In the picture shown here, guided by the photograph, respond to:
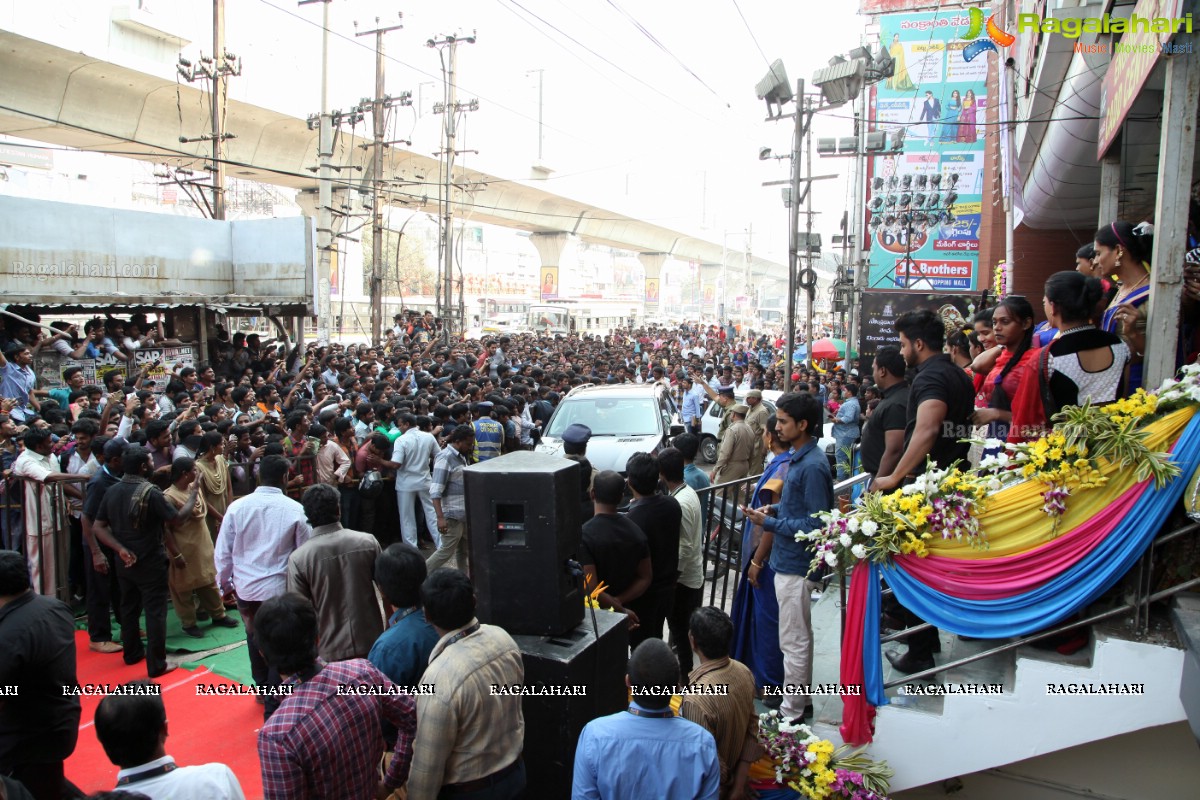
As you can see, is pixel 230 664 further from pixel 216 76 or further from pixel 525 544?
pixel 216 76

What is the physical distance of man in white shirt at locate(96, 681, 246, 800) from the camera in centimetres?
239

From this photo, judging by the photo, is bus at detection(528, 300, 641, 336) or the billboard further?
bus at detection(528, 300, 641, 336)

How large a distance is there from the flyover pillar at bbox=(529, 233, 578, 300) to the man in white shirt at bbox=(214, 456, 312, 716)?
142 ft

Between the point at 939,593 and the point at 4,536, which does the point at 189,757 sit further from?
the point at 939,593

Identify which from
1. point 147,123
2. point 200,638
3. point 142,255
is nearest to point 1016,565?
point 200,638

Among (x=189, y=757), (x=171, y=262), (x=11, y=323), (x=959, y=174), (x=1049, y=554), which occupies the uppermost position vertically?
(x=959, y=174)

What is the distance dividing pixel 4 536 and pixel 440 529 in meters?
3.46

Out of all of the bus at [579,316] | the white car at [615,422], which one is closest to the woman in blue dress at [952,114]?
the white car at [615,422]

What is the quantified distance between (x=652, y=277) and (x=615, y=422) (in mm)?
57744

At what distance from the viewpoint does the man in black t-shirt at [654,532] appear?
4883mm

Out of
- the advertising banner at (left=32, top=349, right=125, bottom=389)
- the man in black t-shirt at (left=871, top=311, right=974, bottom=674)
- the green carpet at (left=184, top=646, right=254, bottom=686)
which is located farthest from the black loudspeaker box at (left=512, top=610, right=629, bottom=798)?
the advertising banner at (left=32, top=349, right=125, bottom=389)

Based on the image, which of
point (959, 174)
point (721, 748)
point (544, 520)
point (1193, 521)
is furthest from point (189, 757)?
point (959, 174)

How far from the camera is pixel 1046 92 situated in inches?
352

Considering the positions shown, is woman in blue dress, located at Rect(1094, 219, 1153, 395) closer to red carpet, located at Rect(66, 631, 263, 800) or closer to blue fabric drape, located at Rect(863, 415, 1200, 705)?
blue fabric drape, located at Rect(863, 415, 1200, 705)
